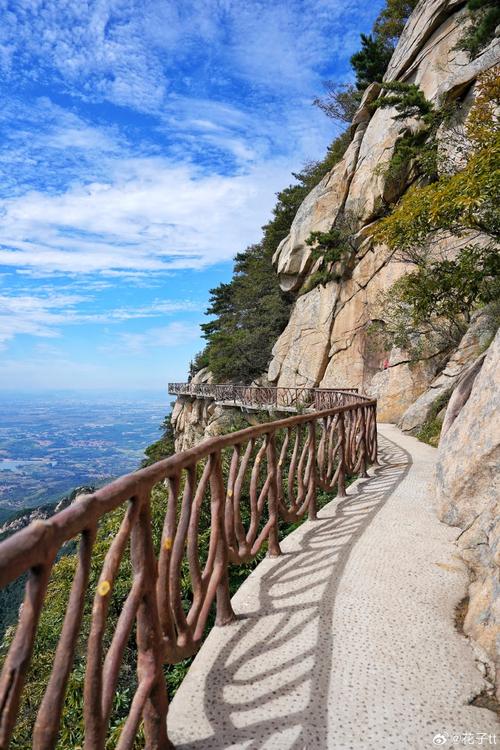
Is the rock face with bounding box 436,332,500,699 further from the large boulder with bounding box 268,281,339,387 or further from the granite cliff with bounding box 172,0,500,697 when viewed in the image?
the large boulder with bounding box 268,281,339,387

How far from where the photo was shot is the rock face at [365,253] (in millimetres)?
18516

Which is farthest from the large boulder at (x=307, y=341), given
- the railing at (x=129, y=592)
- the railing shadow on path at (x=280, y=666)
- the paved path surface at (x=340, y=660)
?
the railing at (x=129, y=592)

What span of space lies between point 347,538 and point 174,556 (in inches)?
102

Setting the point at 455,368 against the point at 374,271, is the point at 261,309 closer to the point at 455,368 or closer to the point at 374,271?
Result: the point at 374,271

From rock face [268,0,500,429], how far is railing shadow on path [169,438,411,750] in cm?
1458

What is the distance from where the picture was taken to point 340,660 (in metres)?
2.49

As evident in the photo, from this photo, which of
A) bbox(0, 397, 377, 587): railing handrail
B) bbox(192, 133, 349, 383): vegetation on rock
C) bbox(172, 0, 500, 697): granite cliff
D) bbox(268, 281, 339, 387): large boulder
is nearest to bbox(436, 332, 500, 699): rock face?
bbox(172, 0, 500, 697): granite cliff

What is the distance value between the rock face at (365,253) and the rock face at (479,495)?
1237cm

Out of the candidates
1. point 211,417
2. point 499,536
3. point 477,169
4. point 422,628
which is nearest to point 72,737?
point 422,628

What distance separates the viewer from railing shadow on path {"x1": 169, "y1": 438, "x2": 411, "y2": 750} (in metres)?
1.97

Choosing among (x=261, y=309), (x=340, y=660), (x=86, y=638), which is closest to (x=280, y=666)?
(x=340, y=660)

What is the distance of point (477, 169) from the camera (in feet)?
24.7

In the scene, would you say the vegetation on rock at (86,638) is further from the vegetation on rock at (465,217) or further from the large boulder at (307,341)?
the large boulder at (307,341)

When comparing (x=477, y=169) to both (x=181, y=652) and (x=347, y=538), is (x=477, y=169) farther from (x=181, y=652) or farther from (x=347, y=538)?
(x=181, y=652)
